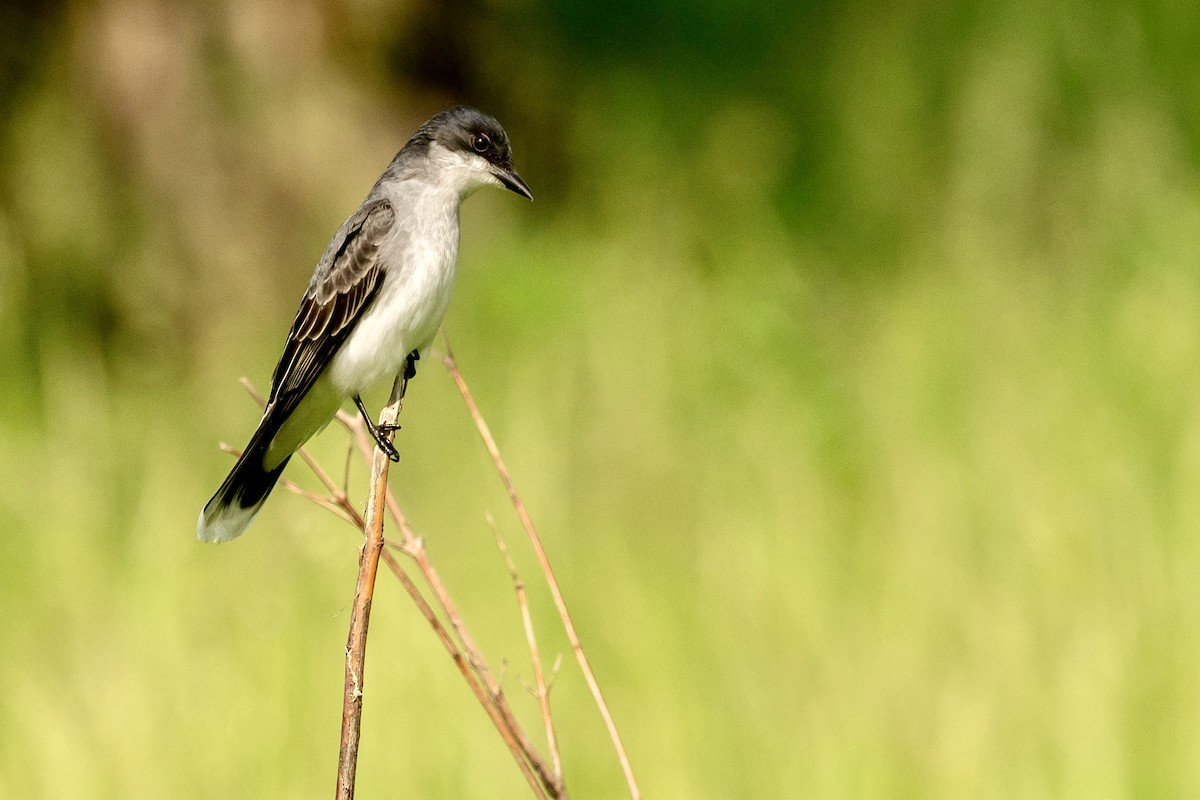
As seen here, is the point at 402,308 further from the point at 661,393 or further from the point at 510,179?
the point at 661,393

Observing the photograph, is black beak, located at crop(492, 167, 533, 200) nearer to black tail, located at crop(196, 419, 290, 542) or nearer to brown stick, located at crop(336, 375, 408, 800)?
black tail, located at crop(196, 419, 290, 542)

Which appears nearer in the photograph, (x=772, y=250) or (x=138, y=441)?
(x=138, y=441)

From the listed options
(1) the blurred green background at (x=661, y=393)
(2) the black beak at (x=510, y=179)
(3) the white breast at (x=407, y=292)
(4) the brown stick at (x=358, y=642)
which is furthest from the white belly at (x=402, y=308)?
(4) the brown stick at (x=358, y=642)

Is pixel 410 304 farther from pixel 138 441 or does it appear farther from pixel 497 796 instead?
pixel 138 441

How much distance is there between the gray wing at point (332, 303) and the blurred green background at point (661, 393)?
818 millimetres

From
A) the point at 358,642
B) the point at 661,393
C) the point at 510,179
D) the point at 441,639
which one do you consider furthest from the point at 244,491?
the point at 661,393

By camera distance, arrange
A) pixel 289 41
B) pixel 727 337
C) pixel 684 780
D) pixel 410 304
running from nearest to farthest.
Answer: pixel 410 304 < pixel 684 780 < pixel 727 337 < pixel 289 41

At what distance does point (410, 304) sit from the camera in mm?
3156

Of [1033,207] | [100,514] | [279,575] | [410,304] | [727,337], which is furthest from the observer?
[1033,207]

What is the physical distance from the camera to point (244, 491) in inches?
123

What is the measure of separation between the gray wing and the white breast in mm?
22

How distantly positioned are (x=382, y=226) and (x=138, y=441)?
3.27 metres

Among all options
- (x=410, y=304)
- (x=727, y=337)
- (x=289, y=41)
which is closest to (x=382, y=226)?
(x=410, y=304)

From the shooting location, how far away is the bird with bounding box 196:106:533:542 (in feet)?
10.3
